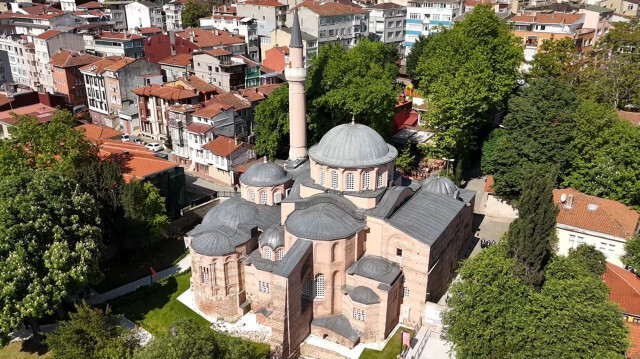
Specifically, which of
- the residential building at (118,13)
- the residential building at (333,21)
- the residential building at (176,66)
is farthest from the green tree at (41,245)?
the residential building at (118,13)

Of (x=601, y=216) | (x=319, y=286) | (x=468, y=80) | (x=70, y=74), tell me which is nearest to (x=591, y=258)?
(x=601, y=216)

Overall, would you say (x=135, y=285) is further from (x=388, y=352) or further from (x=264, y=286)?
(x=388, y=352)

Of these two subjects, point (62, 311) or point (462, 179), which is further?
point (462, 179)

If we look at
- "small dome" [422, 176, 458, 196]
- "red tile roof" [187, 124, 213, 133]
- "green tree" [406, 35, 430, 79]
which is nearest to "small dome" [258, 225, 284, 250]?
"small dome" [422, 176, 458, 196]

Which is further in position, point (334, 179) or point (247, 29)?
point (247, 29)

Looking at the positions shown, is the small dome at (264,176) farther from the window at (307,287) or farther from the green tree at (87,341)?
the green tree at (87,341)

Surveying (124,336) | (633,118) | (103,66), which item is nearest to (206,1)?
(103,66)

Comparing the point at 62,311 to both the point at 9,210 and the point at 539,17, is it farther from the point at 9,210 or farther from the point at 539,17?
the point at 539,17
